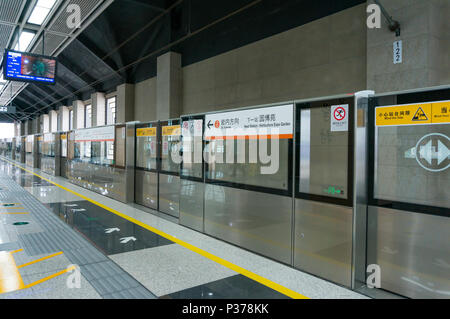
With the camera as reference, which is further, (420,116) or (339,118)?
(339,118)

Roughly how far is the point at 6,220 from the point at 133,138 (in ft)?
10.6

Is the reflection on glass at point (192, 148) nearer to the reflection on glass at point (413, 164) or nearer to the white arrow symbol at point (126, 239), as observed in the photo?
the white arrow symbol at point (126, 239)

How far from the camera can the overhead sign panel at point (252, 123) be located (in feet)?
12.7

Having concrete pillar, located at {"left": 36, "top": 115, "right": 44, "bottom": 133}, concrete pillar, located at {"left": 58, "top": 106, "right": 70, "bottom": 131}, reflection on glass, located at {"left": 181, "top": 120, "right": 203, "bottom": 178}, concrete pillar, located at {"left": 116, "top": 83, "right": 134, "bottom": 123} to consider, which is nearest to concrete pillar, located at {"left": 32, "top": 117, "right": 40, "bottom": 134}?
concrete pillar, located at {"left": 36, "top": 115, "right": 44, "bottom": 133}

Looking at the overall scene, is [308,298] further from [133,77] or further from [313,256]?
[133,77]

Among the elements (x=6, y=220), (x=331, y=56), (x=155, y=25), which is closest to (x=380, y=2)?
(x=331, y=56)

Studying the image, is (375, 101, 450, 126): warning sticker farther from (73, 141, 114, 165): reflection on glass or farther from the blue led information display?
the blue led information display

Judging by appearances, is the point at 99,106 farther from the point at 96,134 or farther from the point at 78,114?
the point at 96,134

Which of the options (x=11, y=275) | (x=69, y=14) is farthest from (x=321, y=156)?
(x=69, y=14)

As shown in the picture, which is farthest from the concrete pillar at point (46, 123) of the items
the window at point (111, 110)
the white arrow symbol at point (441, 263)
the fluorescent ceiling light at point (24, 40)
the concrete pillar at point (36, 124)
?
the white arrow symbol at point (441, 263)

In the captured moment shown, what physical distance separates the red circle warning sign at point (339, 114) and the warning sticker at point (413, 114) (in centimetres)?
32

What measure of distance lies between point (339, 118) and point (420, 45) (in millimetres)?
2510

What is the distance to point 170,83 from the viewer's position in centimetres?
1107

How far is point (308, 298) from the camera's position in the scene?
2990mm
